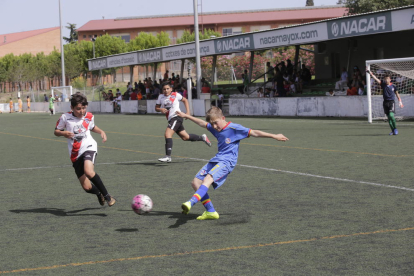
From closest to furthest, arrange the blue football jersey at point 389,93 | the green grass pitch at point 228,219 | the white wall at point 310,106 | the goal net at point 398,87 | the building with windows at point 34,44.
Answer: the green grass pitch at point 228,219 < the blue football jersey at point 389,93 < the goal net at point 398,87 < the white wall at point 310,106 < the building with windows at point 34,44

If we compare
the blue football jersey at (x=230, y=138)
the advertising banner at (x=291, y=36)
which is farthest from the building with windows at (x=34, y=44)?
the blue football jersey at (x=230, y=138)

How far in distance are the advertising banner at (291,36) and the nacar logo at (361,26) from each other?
94 centimetres

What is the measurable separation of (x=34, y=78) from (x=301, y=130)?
235ft

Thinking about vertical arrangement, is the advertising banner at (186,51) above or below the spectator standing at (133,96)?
above

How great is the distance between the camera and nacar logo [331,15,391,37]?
25391 millimetres

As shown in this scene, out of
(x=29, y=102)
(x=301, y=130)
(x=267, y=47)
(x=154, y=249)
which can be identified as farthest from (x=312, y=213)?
(x=29, y=102)

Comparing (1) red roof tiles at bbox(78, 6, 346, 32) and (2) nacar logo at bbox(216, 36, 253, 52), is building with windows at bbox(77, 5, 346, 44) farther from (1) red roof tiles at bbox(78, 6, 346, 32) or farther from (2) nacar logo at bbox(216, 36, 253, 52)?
(2) nacar logo at bbox(216, 36, 253, 52)

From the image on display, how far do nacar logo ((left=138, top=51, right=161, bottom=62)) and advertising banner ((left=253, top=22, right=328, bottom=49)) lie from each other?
36.7 feet

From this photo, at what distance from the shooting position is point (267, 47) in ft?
109

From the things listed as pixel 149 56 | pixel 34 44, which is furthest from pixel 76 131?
pixel 34 44

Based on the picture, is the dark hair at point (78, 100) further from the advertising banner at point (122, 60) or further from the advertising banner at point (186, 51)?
the advertising banner at point (122, 60)

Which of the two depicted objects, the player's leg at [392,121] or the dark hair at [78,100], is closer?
the dark hair at [78,100]

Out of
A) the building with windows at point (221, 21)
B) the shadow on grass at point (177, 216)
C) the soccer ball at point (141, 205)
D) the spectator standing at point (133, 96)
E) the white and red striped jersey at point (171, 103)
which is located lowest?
the shadow on grass at point (177, 216)

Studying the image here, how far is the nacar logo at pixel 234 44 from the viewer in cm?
3446
